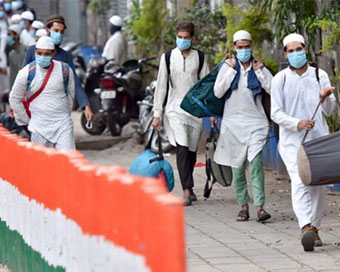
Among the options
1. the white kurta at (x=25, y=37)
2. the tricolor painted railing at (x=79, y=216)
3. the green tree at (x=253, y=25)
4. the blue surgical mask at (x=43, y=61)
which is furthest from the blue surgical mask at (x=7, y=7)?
the tricolor painted railing at (x=79, y=216)

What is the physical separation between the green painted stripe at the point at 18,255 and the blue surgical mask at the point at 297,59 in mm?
2515

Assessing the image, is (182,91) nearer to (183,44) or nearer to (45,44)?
(183,44)

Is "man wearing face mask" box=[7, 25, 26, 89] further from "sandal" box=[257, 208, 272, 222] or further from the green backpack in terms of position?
"sandal" box=[257, 208, 272, 222]

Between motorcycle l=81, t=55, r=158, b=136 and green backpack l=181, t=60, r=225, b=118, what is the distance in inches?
253

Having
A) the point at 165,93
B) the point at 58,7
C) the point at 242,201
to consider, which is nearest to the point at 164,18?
the point at 165,93

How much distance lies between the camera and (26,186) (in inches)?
306

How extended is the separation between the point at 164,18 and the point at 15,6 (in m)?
10.8

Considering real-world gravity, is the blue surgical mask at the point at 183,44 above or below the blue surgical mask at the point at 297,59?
below

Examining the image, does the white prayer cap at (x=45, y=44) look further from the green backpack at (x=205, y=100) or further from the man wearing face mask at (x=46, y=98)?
the green backpack at (x=205, y=100)

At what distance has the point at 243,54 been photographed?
1090 centimetres

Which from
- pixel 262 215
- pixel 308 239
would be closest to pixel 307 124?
pixel 308 239

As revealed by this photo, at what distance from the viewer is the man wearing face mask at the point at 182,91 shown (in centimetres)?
1228

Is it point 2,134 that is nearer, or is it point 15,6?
point 2,134

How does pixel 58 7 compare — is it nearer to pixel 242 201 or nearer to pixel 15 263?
pixel 242 201
